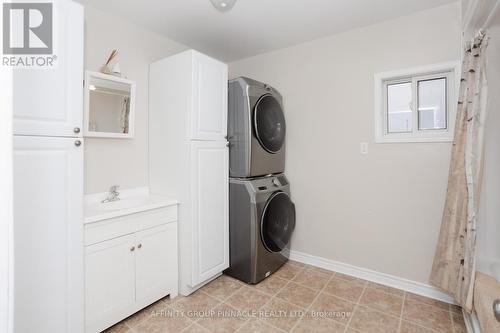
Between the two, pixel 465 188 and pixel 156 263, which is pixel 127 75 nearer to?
pixel 156 263

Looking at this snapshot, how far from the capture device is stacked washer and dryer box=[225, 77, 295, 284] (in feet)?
7.44

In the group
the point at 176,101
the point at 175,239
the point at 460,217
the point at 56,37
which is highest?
the point at 56,37

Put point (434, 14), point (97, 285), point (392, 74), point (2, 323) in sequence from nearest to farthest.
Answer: point (2, 323), point (97, 285), point (434, 14), point (392, 74)

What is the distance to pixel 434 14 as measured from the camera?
2.02m

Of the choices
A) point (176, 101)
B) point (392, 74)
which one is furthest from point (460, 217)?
point (176, 101)

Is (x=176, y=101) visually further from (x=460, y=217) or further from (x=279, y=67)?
(x=460, y=217)

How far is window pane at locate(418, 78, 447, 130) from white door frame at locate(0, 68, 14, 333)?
277cm

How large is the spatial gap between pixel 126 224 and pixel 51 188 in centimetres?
53

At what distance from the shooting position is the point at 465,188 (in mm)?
1683

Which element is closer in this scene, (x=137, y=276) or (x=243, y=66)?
(x=137, y=276)

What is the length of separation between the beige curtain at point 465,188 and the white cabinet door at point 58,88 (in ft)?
8.13

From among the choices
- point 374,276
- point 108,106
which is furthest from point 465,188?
point 108,106

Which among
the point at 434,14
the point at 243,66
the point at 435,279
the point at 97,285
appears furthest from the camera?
the point at 243,66

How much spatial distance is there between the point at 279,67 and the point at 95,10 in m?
1.80
